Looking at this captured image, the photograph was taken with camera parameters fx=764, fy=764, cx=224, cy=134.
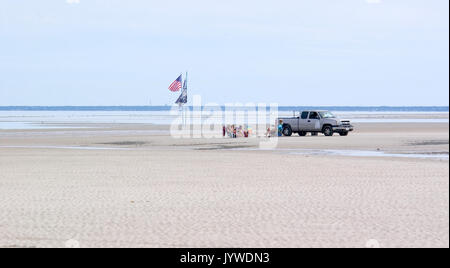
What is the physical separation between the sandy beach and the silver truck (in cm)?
1738

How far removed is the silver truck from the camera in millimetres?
45156

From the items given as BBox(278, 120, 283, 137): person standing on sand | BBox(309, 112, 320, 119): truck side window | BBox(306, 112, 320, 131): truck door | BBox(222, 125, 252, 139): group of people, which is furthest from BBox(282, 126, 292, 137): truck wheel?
BBox(222, 125, 252, 139): group of people

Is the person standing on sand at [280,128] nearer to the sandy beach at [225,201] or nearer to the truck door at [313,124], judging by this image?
the truck door at [313,124]

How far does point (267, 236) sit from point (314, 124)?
3540 centimetres

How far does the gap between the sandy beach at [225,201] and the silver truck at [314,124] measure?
17380 mm

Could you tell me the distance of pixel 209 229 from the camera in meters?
11.5

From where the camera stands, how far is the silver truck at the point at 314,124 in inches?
1778

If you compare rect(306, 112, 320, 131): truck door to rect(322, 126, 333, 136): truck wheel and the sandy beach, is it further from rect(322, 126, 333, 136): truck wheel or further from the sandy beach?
the sandy beach

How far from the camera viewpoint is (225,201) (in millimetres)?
14852

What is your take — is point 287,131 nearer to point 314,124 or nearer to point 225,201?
point 314,124
